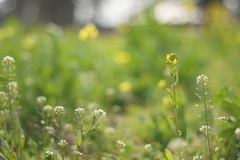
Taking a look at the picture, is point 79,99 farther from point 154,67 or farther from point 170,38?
point 170,38

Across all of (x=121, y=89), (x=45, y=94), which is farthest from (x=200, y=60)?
(x=45, y=94)

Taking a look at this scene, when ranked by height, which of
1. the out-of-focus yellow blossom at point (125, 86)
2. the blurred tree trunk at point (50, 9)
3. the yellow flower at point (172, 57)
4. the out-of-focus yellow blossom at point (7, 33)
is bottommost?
the yellow flower at point (172, 57)

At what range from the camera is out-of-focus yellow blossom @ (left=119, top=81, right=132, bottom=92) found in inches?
113

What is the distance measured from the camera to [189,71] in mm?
3281

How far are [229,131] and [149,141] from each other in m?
0.62

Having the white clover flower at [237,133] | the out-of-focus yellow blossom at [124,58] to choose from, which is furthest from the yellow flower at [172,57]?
the out-of-focus yellow blossom at [124,58]

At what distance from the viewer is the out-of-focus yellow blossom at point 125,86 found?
9.40 ft

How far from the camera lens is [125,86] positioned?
9.48ft

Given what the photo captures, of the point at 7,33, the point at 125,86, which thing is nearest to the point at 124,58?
the point at 125,86

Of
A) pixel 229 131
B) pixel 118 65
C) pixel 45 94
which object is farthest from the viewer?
pixel 118 65

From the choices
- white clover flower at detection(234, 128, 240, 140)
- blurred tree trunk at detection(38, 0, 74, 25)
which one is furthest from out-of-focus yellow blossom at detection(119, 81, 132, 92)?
blurred tree trunk at detection(38, 0, 74, 25)

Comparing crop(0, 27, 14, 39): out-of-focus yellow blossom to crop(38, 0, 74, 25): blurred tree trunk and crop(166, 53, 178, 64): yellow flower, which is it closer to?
crop(166, 53, 178, 64): yellow flower

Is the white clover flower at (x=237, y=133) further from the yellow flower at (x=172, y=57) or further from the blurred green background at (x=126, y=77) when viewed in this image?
the yellow flower at (x=172, y=57)

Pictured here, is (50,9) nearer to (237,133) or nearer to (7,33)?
(7,33)
